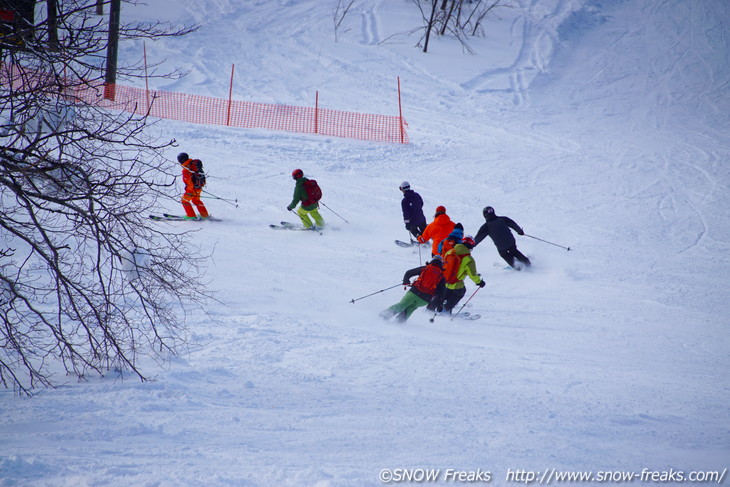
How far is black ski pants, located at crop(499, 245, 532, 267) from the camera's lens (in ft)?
34.2

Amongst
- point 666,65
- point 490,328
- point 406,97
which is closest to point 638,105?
point 666,65

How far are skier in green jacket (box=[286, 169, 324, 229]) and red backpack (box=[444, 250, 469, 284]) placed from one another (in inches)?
165

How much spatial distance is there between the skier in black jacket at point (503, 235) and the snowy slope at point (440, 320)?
50cm

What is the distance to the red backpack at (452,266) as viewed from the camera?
8570 mm

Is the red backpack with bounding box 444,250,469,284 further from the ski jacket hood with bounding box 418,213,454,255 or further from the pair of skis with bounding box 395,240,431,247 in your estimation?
the pair of skis with bounding box 395,240,431,247

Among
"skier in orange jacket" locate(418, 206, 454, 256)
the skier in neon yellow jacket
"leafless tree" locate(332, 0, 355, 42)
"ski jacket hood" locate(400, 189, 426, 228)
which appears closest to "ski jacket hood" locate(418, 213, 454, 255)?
"skier in orange jacket" locate(418, 206, 454, 256)

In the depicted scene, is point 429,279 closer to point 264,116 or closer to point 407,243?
point 407,243

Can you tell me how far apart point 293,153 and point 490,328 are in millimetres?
9582

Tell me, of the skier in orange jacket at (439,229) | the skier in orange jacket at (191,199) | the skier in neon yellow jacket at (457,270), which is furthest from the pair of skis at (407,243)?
the skier in orange jacket at (191,199)

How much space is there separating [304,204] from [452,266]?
175 inches

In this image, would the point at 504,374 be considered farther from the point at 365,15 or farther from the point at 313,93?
the point at 365,15

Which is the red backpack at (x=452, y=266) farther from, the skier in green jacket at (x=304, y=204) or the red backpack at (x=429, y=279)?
the skier in green jacket at (x=304, y=204)

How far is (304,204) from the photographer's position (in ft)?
38.7

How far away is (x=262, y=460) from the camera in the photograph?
466cm
